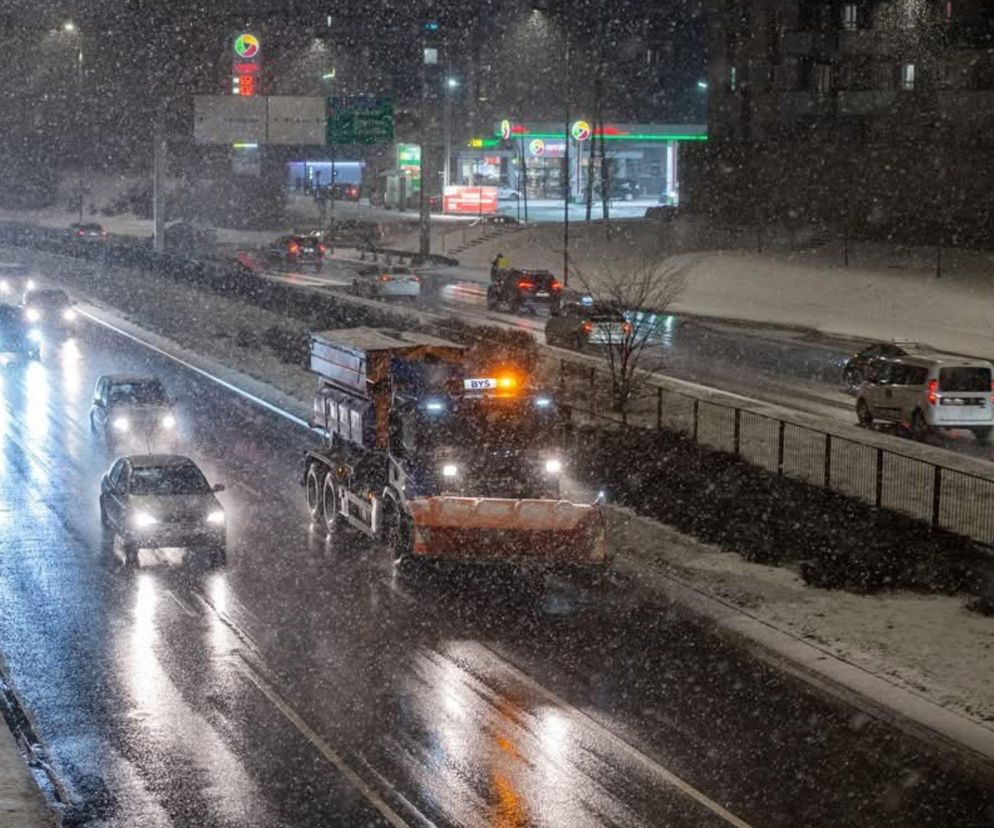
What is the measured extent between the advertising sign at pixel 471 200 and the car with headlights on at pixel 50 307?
51.4 m

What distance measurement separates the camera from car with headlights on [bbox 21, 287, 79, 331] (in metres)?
47.9

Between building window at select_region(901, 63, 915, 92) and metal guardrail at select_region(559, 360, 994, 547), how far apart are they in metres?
41.8

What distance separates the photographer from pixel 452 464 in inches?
784

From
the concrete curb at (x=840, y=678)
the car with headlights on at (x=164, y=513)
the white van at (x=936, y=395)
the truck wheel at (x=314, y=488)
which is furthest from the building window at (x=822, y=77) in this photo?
the car with headlights on at (x=164, y=513)

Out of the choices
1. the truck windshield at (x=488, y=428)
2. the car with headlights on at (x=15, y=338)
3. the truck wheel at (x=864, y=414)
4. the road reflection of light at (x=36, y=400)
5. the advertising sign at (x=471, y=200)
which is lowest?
the road reflection of light at (x=36, y=400)

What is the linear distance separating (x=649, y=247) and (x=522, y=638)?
57551 millimetres

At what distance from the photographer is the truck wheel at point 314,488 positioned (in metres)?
23.8

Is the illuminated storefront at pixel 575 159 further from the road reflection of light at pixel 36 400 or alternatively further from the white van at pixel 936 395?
the white van at pixel 936 395

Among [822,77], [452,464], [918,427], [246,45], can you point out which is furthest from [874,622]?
[822,77]

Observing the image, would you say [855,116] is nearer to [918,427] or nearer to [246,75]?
[246,75]

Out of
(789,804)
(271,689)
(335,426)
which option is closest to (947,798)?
(789,804)

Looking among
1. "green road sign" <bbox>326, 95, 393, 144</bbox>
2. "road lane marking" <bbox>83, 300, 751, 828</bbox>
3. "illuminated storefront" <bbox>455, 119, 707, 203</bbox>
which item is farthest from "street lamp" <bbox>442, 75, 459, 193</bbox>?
"road lane marking" <bbox>83, 300, 751, 828</bbox>

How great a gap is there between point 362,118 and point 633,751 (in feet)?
207

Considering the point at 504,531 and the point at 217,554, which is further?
the point at 217,554
